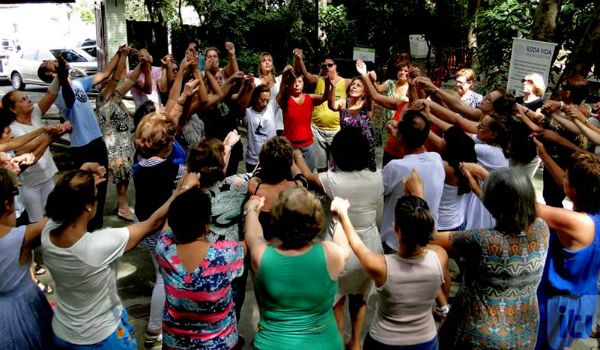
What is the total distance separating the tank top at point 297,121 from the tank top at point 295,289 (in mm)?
3524

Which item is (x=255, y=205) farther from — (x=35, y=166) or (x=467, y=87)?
(x=467, y=87)

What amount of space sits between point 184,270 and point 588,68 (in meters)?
7.83

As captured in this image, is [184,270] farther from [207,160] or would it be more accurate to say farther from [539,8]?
[539,8]

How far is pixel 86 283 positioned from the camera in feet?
8.16

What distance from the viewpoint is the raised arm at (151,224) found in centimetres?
263

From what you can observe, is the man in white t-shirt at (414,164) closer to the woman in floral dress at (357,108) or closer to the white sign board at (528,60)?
the woman in floral dress at (357,108)

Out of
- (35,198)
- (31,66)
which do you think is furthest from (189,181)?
(31,66)

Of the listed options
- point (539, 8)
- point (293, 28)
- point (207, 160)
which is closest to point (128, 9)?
point (293, 28)

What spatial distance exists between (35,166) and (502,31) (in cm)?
875

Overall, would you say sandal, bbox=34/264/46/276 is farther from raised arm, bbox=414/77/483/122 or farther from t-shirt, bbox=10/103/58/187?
raised arm, bbox=414/77/483/122

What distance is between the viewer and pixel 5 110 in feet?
14.2

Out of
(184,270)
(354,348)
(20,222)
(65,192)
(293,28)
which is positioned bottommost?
(354,348)

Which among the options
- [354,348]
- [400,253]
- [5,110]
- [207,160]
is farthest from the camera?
[5,110]

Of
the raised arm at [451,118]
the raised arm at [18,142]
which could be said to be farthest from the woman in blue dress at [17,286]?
the raised arm at [451,118]
